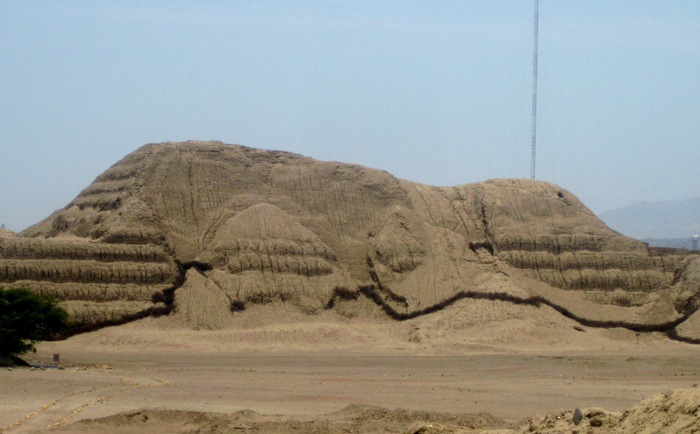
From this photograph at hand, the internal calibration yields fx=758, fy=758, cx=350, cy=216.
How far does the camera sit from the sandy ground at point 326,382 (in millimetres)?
22578

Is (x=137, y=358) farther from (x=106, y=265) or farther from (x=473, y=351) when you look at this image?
(x=473, y=351)

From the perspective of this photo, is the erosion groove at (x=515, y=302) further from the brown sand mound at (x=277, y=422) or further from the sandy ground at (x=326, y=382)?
the brown sand mound at (x=277, y=422)

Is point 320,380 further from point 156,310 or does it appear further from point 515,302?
point 515,302

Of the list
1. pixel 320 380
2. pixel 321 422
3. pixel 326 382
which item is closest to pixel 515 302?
pixel 320 380

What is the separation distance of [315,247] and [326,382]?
2015 centimetres

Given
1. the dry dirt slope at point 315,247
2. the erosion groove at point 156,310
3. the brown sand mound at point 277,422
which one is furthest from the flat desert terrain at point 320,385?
the dry dirt slope at point 315,247

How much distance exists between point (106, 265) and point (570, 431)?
34202 mm

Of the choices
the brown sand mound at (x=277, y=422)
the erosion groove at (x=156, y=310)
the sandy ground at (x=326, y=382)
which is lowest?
the sandy ground at (x=326, y=382)

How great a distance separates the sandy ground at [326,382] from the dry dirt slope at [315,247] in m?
5.17

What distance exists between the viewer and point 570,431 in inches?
504

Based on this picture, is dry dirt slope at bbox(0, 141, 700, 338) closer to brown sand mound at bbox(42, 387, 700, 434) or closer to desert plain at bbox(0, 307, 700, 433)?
desert plain at bbox(0, 307, 700, 433)

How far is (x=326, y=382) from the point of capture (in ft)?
95.0

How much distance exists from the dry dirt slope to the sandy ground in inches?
204

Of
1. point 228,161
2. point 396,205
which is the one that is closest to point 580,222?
point 396,205
